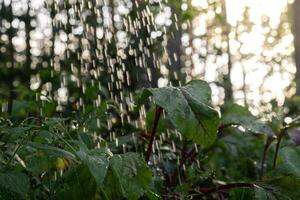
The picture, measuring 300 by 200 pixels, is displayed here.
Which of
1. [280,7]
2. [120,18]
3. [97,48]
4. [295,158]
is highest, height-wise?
[280,7]

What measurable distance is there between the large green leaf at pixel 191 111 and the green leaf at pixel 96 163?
165 mm

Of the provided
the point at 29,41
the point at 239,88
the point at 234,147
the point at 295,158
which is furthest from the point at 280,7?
the point at 295,158

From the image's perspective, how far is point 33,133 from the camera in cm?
112

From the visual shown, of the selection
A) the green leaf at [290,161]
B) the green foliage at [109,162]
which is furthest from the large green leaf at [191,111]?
the green leaf at [290,161]

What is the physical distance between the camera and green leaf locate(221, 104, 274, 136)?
1432 millimetres

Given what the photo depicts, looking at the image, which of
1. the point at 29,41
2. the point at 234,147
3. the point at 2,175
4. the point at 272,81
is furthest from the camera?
the point at 272,81

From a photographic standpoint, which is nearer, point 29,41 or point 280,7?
point 29,41

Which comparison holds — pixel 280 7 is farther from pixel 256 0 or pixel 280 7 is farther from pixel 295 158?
pixel 295 158

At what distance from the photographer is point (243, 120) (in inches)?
56.8

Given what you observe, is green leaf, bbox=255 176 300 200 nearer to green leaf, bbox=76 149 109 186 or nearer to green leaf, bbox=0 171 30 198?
green leaf, bbox=76 149 109 186

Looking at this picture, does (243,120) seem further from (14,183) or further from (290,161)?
(14,183)

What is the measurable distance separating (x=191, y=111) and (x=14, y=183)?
1.22 feet

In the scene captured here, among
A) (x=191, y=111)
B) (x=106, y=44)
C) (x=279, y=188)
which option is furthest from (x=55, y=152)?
(x=106, y=44)

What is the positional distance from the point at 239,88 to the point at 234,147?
31.1 feet
